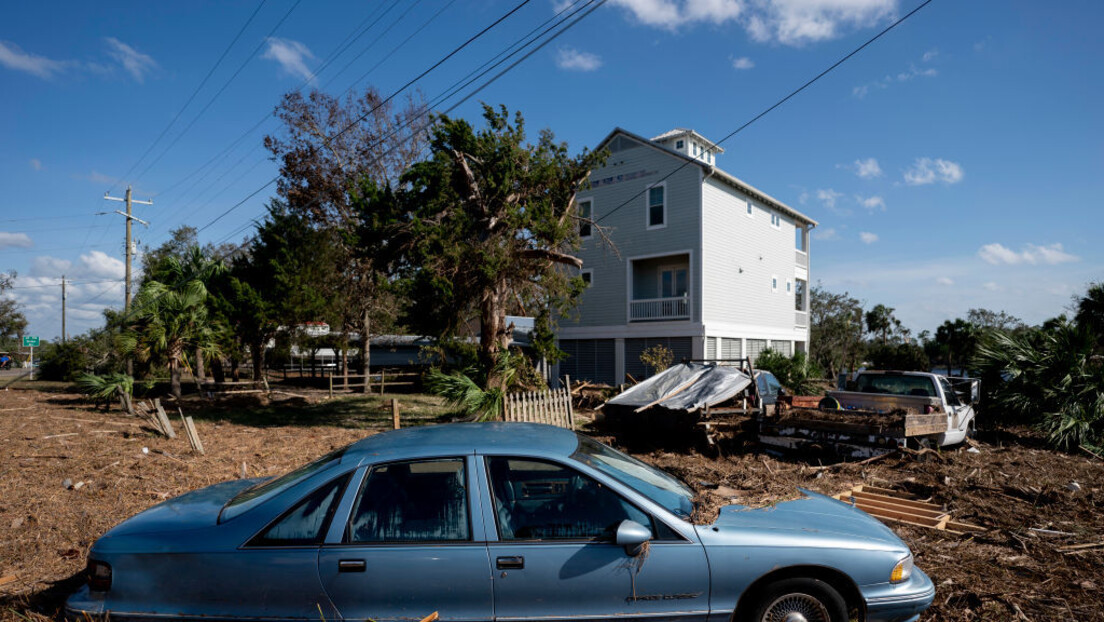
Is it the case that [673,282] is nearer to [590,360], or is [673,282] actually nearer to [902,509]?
[590,360]

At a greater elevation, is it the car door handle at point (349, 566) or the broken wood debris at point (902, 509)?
the car door handle at point (349, 566)

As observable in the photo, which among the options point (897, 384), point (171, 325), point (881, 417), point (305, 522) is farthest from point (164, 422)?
point (897, 384)

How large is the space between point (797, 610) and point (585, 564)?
1.25m

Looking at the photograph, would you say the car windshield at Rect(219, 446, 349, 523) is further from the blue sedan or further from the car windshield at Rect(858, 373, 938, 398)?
the car windshield at Rect(858, 373, 938, 398)

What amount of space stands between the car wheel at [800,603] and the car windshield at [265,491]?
251 cm

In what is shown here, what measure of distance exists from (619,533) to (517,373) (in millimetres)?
10962

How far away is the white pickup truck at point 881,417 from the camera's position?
30.7ft

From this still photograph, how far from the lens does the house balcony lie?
2378 cm

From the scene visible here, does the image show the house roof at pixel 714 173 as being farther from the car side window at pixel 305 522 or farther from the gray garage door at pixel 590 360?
the car side window at pixel 305 522

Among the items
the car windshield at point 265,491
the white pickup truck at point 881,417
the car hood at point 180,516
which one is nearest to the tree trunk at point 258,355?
the white pickup truck at point 881,417

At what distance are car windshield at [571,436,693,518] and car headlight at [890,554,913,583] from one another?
117 centimetres

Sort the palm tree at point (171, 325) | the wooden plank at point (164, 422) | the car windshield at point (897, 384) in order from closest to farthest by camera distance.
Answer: the wooden plank at point (164, 422), the car windshield at point (897, 384), the palm tree at point (171, 325)

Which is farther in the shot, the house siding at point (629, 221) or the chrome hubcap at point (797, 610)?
the house siding at point (629, 221)

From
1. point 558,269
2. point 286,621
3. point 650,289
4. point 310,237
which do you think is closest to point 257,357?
point 310,237
